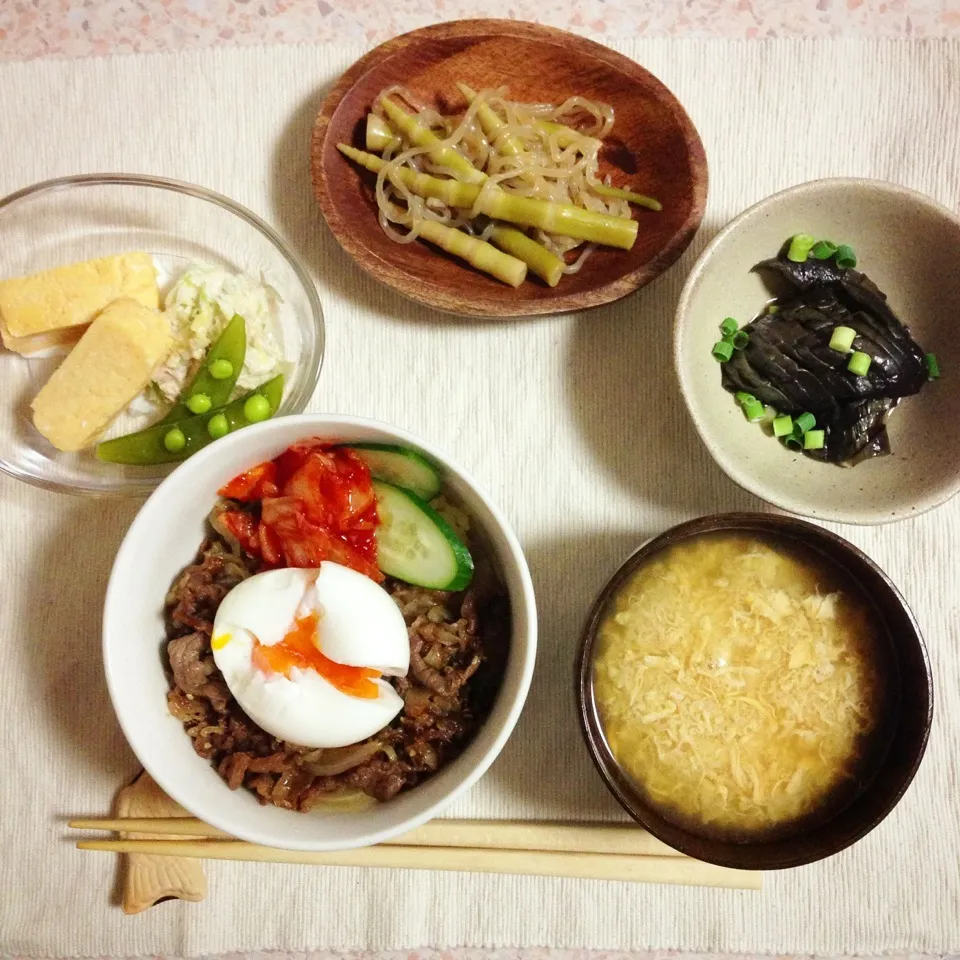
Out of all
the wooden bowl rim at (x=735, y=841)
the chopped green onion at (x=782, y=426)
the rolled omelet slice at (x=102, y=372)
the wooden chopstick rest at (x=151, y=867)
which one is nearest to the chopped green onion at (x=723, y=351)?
the chopped green onion at (x=782, y=426)

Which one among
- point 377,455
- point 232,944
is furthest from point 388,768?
point 232,944

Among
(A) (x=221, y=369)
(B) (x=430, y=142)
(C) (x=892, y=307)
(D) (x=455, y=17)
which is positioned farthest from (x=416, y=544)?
(D) (x=455, y=17)

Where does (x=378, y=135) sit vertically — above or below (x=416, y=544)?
above

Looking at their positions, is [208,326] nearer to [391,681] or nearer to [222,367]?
[222,367]

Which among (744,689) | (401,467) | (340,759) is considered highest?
(401,467)

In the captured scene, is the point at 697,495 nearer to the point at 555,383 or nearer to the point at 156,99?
the point at 555,383

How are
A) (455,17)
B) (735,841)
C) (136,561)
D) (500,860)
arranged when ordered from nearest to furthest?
(136,561)
(735,841)
(500,860)
(455,17)

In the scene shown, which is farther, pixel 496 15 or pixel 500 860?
pixel 496 15

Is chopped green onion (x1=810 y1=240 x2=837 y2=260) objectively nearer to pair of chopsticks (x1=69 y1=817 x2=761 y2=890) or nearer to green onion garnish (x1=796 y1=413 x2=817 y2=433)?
green onion garnish (x1=796 y1=413 x2=817 y2=433)
